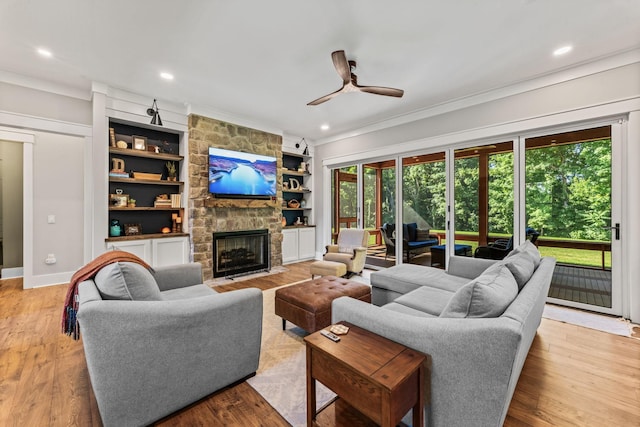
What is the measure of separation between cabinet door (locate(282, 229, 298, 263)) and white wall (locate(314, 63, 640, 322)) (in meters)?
2.64

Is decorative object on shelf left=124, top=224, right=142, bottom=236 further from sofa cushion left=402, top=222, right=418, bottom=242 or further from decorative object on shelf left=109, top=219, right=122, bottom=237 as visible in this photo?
sofa cushion left=402, top=222, right=418, bottom=242

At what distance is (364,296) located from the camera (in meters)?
2.83

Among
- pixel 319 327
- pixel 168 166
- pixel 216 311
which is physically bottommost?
pixel 319 327

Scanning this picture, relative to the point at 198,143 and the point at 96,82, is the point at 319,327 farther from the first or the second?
the point at 96,82

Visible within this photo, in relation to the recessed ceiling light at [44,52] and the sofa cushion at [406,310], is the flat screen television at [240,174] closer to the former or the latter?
the recessed ceiling light at [44,52]

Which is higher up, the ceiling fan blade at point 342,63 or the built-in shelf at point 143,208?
the ceiling fan blade at point 342,63

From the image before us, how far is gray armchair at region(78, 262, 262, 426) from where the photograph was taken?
137 cm

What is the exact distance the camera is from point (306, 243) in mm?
6410

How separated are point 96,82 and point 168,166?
1466 mm

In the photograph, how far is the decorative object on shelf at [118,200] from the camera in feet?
13.5

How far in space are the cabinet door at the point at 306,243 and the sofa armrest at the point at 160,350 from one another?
4.39 meters

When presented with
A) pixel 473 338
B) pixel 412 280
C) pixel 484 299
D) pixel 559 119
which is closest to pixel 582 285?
pixel 559 119

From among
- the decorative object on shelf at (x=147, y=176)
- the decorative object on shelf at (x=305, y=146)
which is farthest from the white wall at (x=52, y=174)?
the decorative object on shelf at (x=305, y=146)

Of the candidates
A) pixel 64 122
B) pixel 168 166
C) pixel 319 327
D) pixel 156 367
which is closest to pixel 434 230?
pixel 319 327
